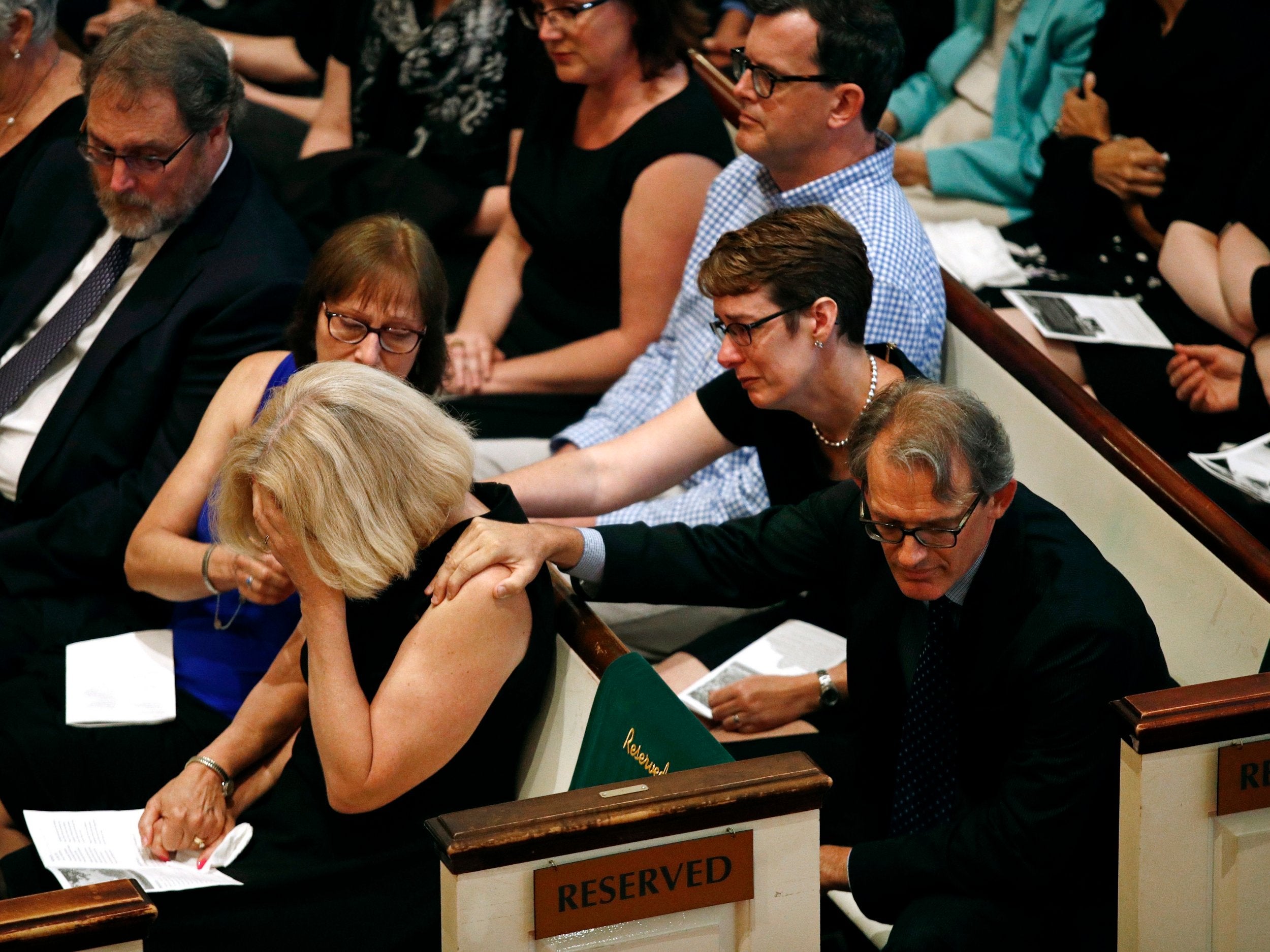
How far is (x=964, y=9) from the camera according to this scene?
13.0ft

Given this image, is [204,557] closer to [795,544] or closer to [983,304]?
[795,544]

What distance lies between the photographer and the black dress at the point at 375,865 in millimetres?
1900

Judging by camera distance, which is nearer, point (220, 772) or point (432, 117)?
point (220, 772)

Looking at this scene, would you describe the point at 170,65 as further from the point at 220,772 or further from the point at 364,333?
the point at 220,772

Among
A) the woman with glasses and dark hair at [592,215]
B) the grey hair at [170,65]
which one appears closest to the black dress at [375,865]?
the grey hair at [170,65]

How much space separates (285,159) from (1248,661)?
9.23 ft

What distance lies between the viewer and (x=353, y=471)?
181 cm

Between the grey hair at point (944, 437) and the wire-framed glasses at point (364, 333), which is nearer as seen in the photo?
the grey hair at point (944, 437)

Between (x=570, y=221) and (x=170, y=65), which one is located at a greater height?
(x=170, y=65)

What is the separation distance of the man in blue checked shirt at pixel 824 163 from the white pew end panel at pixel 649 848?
1145mm

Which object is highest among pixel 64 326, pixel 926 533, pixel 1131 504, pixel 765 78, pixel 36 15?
pixel 36 15

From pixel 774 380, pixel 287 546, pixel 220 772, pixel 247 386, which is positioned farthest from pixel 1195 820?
pixel 247 386

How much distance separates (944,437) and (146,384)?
1.55 metres

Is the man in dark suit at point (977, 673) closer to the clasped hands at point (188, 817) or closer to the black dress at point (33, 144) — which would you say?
the clasped hands at point (188, 817)
